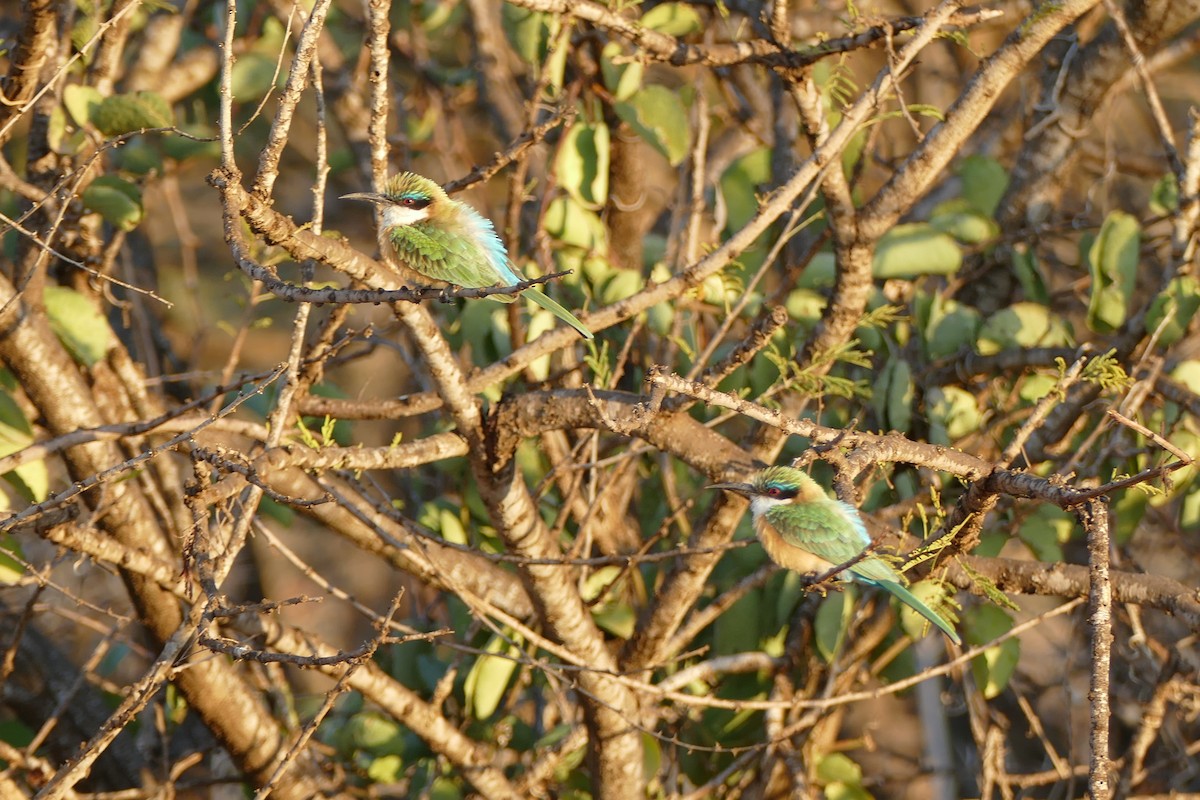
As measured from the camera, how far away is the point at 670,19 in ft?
11.0

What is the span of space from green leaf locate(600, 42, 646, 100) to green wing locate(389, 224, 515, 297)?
1182 millimetres

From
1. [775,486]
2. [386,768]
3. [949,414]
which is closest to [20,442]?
[386,768]

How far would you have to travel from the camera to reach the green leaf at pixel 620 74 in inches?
132

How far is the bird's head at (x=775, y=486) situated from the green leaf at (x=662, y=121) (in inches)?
47.1

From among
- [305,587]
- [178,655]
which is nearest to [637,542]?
[178,655]

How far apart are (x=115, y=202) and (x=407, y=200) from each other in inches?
33.3

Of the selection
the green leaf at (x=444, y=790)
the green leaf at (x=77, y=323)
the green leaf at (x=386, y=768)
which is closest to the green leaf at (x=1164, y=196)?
the green leaf at (x=444, y=790)

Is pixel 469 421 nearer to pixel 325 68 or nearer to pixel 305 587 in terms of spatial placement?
pixel 325 68

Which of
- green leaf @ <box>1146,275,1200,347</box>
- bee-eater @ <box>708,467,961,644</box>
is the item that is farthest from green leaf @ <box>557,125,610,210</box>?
green leaf @ <box>1146,275,1200,347</box>

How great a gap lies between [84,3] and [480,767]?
201cm

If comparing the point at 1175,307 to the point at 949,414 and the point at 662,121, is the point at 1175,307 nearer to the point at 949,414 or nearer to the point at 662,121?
the point at 949,414

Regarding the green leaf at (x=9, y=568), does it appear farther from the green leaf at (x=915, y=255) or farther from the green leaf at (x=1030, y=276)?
the green leaf at (x=1030, y=276)

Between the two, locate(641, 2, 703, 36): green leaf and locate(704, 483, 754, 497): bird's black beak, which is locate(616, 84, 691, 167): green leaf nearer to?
locate(641, 2, 703, 36): green leaf

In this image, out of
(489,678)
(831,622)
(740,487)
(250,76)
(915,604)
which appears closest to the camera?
(915,604)
